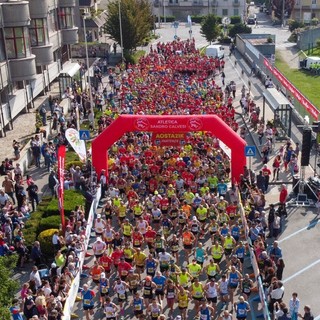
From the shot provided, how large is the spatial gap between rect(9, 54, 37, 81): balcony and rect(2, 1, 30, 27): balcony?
1.97 m

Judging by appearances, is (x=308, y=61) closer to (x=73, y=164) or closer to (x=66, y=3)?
(x=66, y=3)

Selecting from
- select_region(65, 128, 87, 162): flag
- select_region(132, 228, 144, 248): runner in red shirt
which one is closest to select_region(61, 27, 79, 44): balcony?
select_region(65, 128, 87, 162): flag

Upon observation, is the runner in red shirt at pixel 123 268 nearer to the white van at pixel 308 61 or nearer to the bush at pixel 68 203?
the bush at pixel 68 203

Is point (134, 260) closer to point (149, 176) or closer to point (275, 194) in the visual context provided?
point (149, 176)

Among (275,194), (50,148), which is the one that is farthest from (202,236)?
(50,148)

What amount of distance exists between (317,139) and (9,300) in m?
18.4

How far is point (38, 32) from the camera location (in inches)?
1503

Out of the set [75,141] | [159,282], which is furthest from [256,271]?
[75,141]

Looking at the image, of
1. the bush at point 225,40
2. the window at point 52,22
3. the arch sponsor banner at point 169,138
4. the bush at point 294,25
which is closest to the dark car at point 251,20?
the bush at point 294,25

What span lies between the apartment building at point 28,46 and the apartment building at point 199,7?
175 ft

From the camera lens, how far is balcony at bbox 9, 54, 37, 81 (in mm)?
33031

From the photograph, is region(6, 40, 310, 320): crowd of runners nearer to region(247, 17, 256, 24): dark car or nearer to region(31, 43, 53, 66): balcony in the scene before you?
region(31, 43, 53, 66): balcony

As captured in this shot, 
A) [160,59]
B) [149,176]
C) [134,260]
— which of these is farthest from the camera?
[160,59]

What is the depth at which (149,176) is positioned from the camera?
24.0 metres
